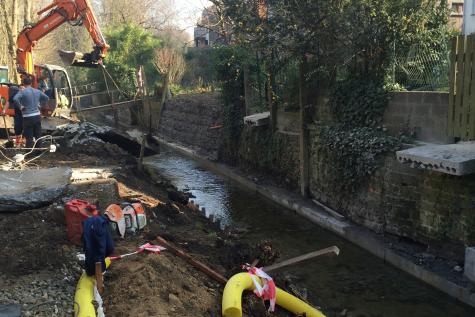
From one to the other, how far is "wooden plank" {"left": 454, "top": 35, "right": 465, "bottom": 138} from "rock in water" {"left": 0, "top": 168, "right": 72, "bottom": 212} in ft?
24.0

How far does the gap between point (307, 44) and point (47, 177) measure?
683 centimetres

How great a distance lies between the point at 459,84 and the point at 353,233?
12.0ft

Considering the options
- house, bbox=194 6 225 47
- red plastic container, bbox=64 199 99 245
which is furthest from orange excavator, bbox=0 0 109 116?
red plastic container, bbox=64 199 99 245

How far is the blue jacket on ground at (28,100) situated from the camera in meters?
13.0

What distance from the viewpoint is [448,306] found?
7715 mm

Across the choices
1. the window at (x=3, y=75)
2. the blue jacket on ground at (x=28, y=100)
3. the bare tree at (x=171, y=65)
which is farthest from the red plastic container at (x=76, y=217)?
the bare tree at (x=171, y=65)

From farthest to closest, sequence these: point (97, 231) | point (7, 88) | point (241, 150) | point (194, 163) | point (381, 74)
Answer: point (194, 163)
point (241, 150)
point (7, 88)
point (381, 74)
point (97, 231)

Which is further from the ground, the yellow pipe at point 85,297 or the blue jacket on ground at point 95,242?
the blue jacket on ground at point 95,242

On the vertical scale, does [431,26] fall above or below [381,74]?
above

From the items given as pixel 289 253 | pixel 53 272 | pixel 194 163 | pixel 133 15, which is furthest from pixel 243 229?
pixel 133 15

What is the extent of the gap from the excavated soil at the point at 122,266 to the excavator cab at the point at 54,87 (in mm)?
9256

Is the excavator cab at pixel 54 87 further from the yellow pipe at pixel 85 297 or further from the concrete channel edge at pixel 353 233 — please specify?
the yellow pipe at pixel 85 297

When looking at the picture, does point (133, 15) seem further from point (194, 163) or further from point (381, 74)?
point (381, 74)

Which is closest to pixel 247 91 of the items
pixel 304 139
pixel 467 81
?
pixel 304 139
